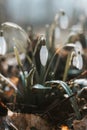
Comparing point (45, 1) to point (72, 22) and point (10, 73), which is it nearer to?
point (72, 22)

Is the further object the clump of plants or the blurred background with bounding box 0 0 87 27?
the blurred background with bounding box 0 0 87 27

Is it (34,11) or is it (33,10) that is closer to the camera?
(33,10)

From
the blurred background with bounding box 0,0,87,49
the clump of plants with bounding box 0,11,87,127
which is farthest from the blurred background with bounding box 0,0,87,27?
the clump of plants with bounding box 0,11,87,127

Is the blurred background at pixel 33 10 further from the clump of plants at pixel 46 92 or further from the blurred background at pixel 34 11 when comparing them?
the clump of plants at pixel 46 92

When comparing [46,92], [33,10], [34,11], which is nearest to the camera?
[46,92]

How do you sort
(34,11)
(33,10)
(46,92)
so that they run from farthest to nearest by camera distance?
(34,11) → (33,10) → (46,92)

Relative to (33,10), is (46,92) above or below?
above

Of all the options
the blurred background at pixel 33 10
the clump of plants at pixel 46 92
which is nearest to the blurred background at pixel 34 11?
the blurred background at pixel 33 10

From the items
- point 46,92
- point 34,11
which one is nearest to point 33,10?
point 34,11

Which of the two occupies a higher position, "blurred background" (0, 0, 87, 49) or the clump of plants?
the clump of plants

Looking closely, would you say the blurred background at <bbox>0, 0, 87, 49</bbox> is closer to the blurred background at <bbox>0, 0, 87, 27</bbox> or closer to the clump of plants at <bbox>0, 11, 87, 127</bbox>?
the blurred background at <bbox>0, 0, 87, 27</bbox>

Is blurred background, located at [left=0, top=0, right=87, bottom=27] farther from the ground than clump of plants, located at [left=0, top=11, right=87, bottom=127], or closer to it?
closer to it

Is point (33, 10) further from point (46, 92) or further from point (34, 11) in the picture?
point (46, 92)
